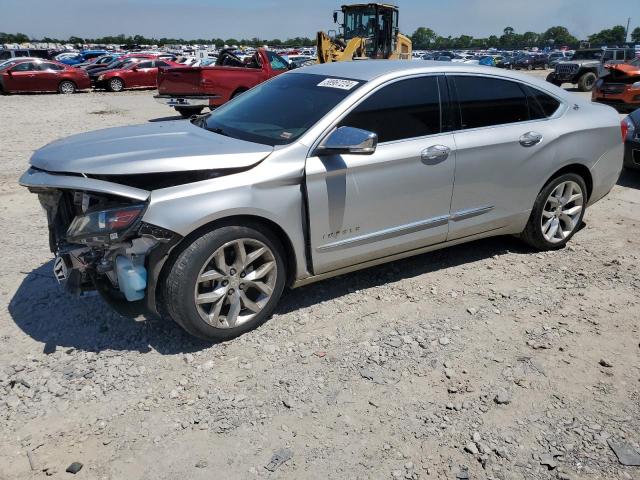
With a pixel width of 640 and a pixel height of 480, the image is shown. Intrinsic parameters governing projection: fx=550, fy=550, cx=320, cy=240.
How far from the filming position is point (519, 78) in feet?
15.2

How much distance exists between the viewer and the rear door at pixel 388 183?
358 cm

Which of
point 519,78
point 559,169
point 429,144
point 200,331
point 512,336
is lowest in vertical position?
point 512,336

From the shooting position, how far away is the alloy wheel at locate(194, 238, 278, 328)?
3.31 meters

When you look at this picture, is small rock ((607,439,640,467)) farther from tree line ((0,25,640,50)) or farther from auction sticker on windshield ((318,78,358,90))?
tree line ((0,25,640,50))

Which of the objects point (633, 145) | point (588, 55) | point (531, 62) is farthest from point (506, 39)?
point (633, 145)

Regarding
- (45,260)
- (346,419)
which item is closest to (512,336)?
(346,419)

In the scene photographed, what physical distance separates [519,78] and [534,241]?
1.41 metres

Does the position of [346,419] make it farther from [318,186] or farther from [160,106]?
[160,106]

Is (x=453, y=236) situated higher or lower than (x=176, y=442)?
higher

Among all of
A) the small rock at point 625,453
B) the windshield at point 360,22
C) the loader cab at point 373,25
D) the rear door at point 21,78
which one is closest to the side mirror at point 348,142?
the small rock at point 625,453

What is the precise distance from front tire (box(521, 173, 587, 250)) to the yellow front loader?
12933mm

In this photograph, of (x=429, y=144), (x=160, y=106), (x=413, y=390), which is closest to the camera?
(x=413, y=390)

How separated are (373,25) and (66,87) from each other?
13.1 meters

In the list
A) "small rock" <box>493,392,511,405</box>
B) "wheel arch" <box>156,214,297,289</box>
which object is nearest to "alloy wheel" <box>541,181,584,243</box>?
"small rock" <box>493,392,511,405</box>
